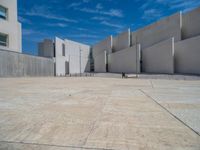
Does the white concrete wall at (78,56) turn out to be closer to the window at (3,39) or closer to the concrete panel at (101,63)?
the concrete panel at (101,63)

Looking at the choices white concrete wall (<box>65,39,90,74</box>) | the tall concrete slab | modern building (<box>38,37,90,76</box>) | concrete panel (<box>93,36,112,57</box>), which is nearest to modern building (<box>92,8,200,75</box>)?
concrete panel (<box>93,36,112,57</box>)

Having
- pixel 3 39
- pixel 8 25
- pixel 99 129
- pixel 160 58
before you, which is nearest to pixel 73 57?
pixel 160 58

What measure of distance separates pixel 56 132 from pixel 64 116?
1027mm

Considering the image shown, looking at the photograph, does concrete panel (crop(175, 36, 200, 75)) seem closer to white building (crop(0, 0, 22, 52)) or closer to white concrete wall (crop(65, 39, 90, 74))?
white building (crop(0, 0, 22, 52))

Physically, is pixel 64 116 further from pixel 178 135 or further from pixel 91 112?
pixel 178 135

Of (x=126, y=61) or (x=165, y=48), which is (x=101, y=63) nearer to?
(x=126, y=61)

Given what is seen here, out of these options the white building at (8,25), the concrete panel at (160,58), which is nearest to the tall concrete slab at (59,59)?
the white building at (8,25)

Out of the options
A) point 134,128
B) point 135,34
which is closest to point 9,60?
point 134,128

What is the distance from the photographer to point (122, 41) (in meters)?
54.2

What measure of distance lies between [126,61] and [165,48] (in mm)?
14097

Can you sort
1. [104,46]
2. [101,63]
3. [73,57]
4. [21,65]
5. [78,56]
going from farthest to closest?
[104,46] → [101,63] → [78,56] → [73,57] → [21,65]

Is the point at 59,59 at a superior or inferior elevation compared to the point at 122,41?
inferior

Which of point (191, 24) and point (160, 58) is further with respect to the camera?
point (160, 58)

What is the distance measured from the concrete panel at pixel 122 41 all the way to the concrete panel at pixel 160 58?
10.6 metres
